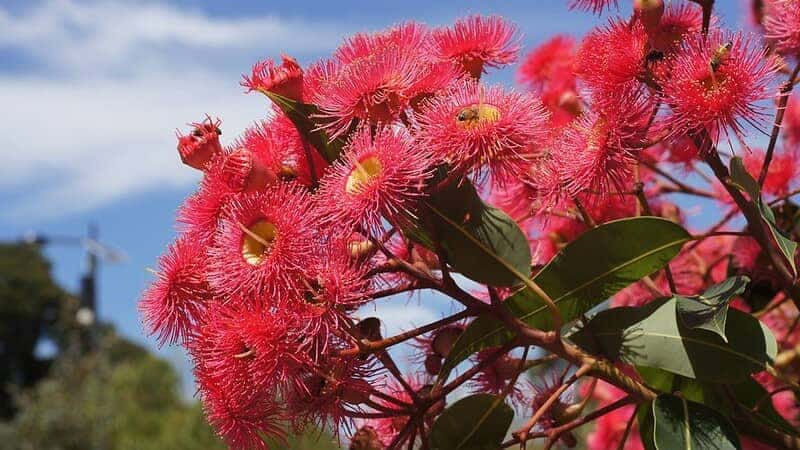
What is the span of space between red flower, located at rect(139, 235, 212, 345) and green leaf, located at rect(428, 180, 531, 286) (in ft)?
1.05

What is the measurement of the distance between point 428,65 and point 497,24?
0.91 feet

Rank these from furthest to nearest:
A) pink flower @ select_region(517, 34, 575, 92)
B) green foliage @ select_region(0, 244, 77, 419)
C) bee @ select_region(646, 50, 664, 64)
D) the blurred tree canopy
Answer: green foliage @ select_region(0, 244, 77, 419)
the blurred tree canopy
pink flower @ select_region(517, 34, 575, 92)
bee @ select_region(646, 50, 664, 64)

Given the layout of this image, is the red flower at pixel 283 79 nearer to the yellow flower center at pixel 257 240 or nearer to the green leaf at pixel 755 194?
the yellow flower center at pixel 257 240

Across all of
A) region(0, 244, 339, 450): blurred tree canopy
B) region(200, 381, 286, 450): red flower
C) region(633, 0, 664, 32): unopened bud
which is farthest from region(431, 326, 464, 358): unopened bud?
region(0, 244, 339, 450): blurred tree canopy

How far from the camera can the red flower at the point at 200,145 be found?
4.61ft

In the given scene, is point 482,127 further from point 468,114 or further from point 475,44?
point 475,44

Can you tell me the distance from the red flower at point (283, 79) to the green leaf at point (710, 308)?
22.4 inches

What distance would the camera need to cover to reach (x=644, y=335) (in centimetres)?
135

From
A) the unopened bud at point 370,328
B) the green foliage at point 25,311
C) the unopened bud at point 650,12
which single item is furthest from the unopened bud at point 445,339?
the green foliage at point 25,311

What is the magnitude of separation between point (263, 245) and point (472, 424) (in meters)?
0.39

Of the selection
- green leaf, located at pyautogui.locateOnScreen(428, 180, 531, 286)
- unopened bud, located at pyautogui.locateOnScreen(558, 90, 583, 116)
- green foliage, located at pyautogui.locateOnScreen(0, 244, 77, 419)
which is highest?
green foliage, located at pyautogui.locateOnScreen(0, 244, 77, 419)

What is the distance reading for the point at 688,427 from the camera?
1319mm

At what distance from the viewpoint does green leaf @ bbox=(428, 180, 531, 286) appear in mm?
1314

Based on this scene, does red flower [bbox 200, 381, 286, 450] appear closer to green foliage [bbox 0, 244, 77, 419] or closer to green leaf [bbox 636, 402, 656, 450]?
green leaf [bbox 636, 402, 656, 450]
